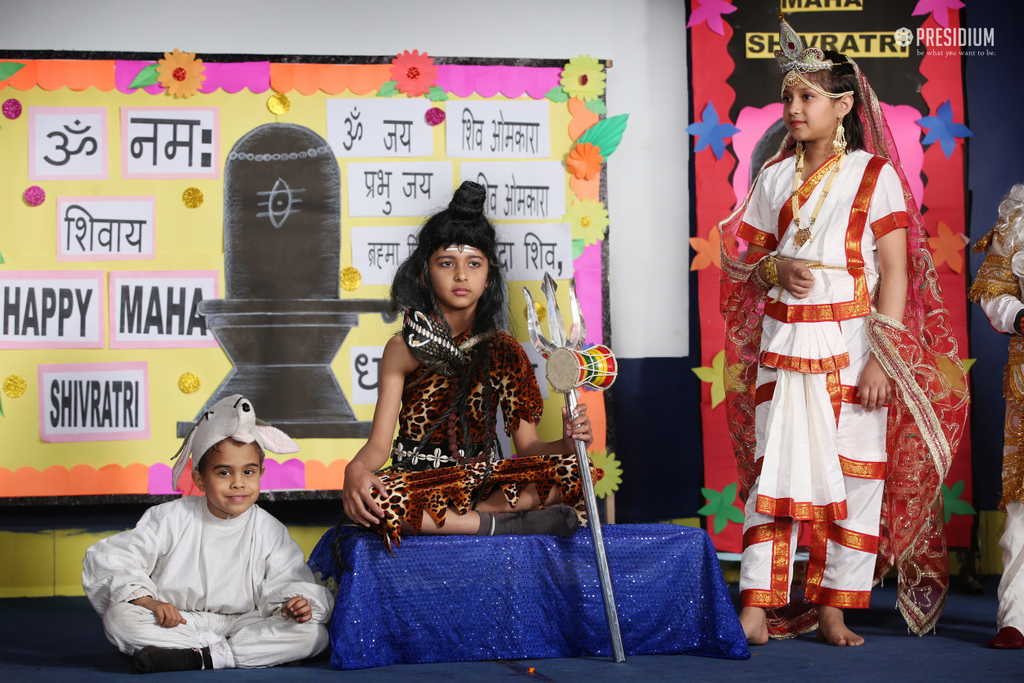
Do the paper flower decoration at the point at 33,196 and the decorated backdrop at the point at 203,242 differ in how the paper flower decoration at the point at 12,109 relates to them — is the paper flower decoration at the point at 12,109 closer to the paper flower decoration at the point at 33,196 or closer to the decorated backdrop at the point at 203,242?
the decorated backdrop at the point at 203,242

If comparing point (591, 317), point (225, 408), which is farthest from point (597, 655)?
point (591, 317)

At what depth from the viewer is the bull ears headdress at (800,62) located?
9.33 feet

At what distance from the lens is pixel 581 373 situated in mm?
2285

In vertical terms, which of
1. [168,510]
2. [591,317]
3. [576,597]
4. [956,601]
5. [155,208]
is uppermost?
[155,208]

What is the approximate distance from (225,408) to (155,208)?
1.39 meters

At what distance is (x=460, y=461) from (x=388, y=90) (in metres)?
1.78

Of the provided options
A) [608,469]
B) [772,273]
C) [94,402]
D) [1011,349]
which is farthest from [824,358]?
[94,402]

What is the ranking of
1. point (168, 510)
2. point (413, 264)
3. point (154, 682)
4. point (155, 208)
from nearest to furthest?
point (154, 682) → point (168, 510) → point (413, 264) → point (155, 208)

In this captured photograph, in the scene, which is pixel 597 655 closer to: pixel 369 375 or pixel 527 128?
pixel 369 375

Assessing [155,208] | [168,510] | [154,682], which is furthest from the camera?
[155,208]

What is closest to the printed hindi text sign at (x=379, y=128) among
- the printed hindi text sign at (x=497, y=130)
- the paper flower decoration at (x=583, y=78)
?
the printed hindi text sign at (x=497, y=130)

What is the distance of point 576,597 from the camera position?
8.18 ft

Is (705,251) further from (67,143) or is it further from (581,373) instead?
(67,143)

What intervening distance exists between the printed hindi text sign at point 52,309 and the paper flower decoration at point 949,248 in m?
3.51
